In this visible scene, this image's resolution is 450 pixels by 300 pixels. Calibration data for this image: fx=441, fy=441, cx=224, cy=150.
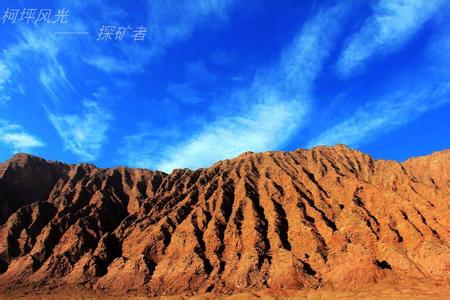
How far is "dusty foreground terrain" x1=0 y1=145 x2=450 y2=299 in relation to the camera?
79812mm

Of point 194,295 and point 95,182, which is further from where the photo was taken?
point 95,182

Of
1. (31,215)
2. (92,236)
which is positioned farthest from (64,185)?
(92,236)

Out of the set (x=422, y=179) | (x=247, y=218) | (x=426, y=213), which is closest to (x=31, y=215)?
(x=247, y=218)

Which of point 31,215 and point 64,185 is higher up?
point 64,185

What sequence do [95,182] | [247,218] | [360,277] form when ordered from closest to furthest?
[360,277], [247,218], [95,182]

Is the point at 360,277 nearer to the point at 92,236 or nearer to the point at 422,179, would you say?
the point at 422,179

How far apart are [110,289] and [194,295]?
17696mm

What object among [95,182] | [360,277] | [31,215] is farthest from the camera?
[95,182]

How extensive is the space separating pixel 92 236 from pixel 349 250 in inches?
2325

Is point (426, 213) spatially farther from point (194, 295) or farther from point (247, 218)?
point (194, 295)

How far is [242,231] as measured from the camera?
9975 centimetres

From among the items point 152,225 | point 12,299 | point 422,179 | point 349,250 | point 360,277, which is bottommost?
point 12,299

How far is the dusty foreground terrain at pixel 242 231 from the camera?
262ft

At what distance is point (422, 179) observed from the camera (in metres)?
120
